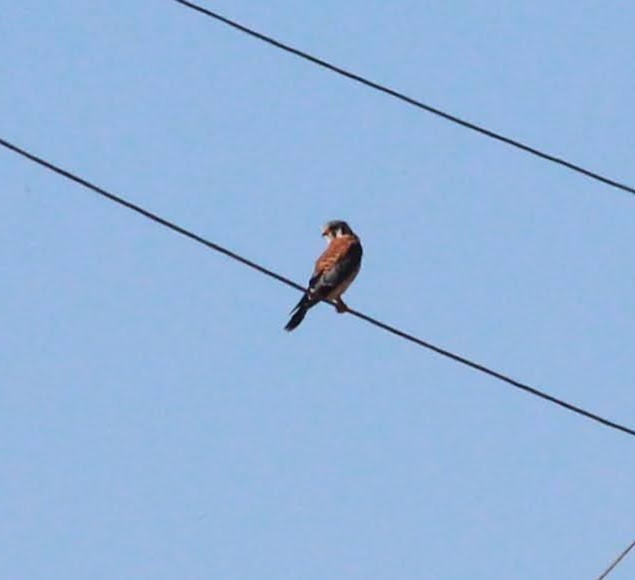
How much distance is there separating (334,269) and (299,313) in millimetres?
945

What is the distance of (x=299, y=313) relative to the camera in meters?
12.4

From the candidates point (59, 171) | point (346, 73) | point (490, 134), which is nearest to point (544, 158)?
point (490, 134)

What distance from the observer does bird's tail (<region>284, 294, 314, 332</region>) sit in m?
12.2

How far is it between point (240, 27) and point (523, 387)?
2.47 m

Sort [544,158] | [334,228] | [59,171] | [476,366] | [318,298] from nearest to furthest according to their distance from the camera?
[59,171] → [476,366] → [544,158] → [318,298] → [334,228]

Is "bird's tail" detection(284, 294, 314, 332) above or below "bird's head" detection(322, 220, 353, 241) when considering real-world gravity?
below

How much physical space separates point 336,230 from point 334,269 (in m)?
1.35

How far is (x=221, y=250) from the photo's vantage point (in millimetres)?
8836

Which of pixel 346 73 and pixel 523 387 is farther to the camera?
pixel 346 73

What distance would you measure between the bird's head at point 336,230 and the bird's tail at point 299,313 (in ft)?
6.49

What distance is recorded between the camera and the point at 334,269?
1326 centimetres

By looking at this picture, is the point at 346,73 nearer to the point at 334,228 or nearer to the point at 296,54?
the point at 296,54

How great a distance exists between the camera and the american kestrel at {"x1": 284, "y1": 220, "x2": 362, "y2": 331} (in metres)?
12.5

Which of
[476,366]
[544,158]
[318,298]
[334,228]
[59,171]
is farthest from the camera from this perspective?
[334,228]
